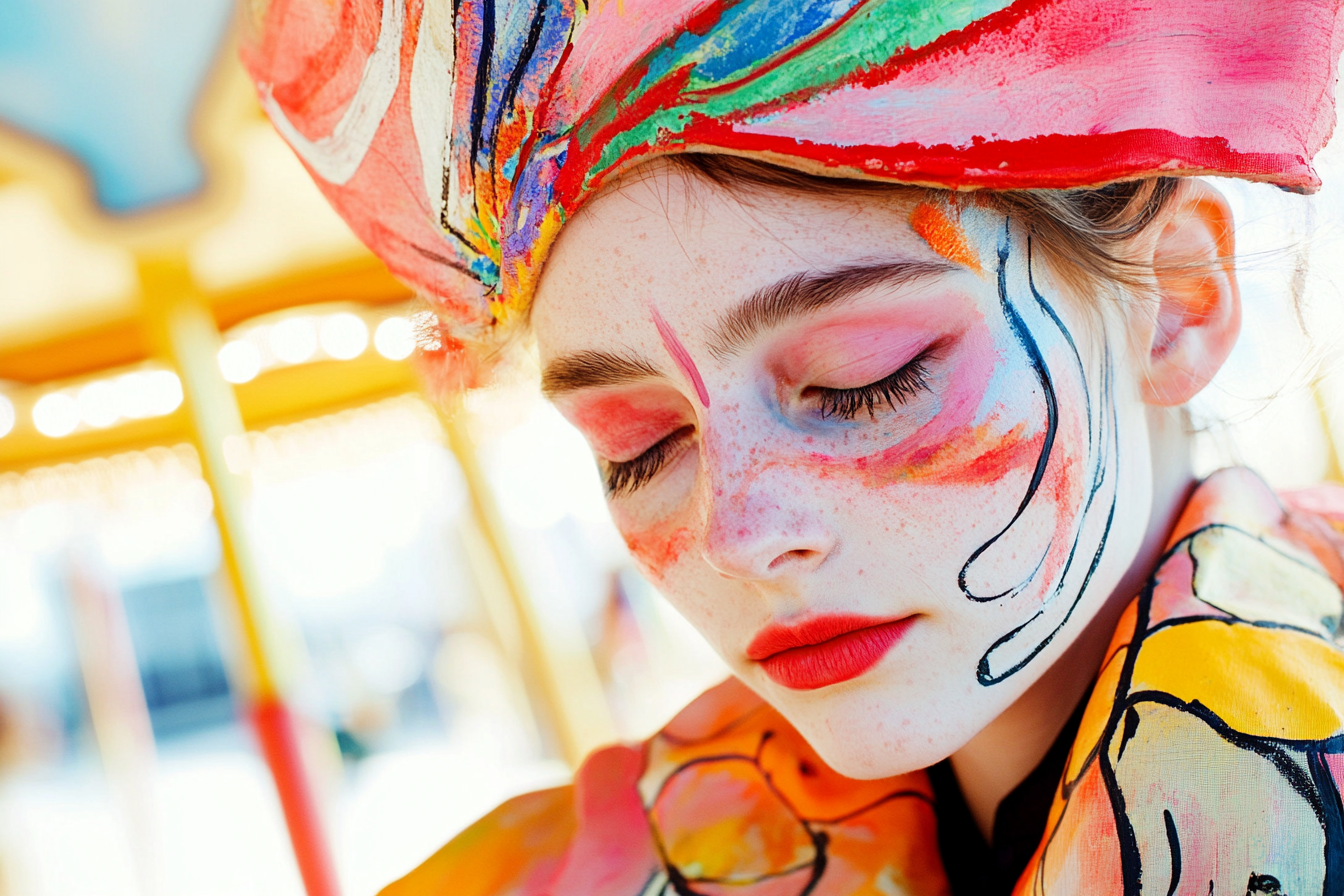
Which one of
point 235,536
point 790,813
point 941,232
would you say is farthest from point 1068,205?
point 235,536

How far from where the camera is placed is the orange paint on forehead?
632 millimetres

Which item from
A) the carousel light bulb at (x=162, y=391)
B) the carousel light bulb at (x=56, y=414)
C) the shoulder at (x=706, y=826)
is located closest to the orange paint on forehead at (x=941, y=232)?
the shoulder at (x=706, y=826)

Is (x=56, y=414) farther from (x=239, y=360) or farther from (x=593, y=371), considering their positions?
(x=593, y=371)

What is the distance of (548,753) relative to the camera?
5.70 metres

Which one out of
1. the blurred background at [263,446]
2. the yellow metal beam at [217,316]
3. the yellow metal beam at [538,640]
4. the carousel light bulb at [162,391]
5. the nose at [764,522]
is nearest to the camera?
the nose at [764,522]

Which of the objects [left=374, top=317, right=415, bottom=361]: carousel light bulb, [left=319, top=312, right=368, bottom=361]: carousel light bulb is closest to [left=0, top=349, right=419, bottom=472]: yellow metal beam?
[left=374, top=317, right=415, bottom=361]: carousel light bulb

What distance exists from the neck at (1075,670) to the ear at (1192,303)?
41 millimetres

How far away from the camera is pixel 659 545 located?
755 millimetres

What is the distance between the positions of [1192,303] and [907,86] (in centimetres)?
31

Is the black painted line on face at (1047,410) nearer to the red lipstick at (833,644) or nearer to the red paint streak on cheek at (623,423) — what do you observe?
the red lipstick at (833,644)

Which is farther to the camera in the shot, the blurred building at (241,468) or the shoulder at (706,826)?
the blurred building at (241,468)

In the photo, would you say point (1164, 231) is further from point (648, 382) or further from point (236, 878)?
point (236, 878)

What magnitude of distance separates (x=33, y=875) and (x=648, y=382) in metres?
6.63

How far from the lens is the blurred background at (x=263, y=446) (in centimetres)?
235
